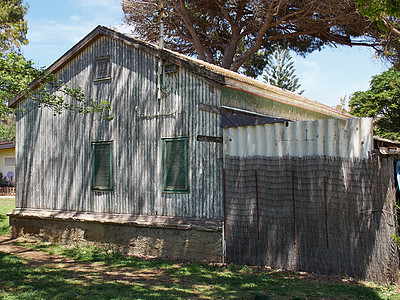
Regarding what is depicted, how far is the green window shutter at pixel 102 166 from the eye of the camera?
11.4 m

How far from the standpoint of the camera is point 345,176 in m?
7.63

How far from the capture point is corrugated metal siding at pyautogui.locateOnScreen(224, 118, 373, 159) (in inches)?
295

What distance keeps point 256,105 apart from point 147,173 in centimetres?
340

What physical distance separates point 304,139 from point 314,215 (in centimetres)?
147

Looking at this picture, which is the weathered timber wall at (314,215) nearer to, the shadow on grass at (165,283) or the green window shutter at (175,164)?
the shadow on grass at (165,283)

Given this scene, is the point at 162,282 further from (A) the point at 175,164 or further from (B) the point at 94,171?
(B) the point at 94,171

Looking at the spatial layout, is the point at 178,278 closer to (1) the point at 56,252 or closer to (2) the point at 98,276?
(2) the point at 98,276

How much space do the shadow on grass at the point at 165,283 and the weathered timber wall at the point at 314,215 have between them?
41cm

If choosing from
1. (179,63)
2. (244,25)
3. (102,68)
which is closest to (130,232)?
(179,63)

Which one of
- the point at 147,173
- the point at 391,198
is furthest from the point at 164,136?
the point at 391,198

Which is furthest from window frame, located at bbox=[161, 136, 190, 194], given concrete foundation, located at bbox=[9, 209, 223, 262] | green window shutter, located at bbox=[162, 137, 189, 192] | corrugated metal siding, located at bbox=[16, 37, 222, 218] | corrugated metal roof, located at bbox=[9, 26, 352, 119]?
corrugated metal roof, located at bbox=[9, 26, 352, 119]

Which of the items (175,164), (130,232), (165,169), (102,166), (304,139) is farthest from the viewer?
(102,166)

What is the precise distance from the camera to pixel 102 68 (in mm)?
11805

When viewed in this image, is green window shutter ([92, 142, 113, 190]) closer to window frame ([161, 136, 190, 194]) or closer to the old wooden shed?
the old wooden shed
